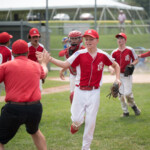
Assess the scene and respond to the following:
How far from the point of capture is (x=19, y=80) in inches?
189

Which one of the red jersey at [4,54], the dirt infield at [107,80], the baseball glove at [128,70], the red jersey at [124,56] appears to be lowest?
the dirt infield at [107,80]

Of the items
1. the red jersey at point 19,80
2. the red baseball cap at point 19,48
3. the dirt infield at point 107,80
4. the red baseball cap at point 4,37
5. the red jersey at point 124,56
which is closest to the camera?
the red jersey at point 19,80

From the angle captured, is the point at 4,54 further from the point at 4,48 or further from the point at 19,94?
the point at 19,94

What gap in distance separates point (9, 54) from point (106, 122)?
280 centimetres

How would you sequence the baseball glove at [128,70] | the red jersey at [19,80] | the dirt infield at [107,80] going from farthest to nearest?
1. the dirt infield at [107,80]
2. the baseball glove at [128,70]
3. the red jersey at [19,80]

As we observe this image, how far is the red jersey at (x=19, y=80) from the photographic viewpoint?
15.8ft

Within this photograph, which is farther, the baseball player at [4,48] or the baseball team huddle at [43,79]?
the baseball player at [4,48]

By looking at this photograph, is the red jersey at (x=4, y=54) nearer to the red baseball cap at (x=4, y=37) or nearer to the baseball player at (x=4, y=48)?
the baseball player at (x=4, y=48)

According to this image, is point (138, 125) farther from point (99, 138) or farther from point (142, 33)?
point (142, 33)

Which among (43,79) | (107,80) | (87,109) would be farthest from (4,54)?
(107,80)

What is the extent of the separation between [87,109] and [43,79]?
3.08 feet

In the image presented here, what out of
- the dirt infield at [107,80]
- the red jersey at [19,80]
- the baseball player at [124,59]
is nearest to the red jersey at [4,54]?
the baseball player at [124,59]

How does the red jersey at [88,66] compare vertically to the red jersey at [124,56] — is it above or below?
above

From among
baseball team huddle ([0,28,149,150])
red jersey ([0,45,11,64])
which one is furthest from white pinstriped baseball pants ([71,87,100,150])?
red jersey ([0,45,11,64])
